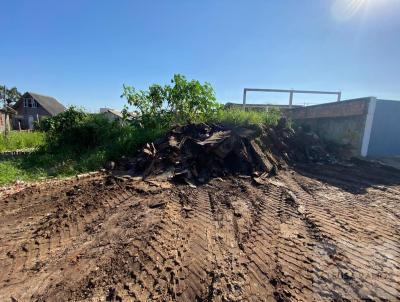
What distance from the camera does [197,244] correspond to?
11.6 ft

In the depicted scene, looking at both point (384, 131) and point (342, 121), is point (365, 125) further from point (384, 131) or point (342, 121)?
point (384, 131)

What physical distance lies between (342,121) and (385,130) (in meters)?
1.94

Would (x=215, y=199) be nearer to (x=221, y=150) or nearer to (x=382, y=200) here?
(x=221, y=150)

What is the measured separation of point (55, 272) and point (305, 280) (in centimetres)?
306

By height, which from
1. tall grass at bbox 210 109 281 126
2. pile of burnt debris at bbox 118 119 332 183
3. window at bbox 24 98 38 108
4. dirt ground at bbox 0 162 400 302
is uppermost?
window at bbox 24 98 38 108

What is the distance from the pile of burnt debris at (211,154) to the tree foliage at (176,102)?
96.4 inches

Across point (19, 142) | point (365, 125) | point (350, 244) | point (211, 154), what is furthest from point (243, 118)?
point (19, 142)

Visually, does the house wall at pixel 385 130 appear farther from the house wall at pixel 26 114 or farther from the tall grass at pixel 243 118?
the house wall at pixel 26 114

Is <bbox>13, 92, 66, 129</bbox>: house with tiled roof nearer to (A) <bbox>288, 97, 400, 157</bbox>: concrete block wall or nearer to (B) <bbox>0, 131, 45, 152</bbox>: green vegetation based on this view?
(B) <bbox>0, 131, 45, 152</bbox>: green vegetation

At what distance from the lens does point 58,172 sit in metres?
8.14

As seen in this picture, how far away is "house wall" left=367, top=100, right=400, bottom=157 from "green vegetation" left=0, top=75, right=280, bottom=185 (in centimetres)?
449

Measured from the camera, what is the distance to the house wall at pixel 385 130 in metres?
10.9

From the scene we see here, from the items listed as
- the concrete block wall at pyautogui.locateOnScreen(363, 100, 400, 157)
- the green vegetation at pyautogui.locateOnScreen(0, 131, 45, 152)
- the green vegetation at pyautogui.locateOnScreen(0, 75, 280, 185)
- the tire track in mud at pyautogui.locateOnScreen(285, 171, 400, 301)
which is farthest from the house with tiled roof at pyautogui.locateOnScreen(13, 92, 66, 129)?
the tire track in mud at pyautogui.locateOnScreen(285, 171, 400, 301)

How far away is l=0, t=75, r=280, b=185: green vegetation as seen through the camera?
9.84 m
